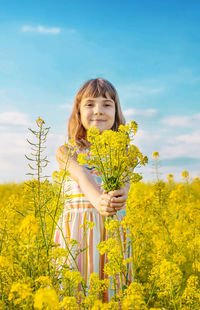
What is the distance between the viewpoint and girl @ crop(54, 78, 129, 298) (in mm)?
2686

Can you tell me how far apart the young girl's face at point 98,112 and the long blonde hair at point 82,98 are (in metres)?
0.10

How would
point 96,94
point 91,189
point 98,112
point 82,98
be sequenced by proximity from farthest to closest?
point 82,98
point 96,94
point 98,112
point 91,189

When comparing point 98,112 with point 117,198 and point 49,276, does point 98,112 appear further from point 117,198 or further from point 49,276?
point 49,276

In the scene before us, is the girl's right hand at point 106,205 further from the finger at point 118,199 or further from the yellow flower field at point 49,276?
the yellow flower field at point 49,276

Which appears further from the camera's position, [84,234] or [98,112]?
[98,112]

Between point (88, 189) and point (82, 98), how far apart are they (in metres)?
1.37

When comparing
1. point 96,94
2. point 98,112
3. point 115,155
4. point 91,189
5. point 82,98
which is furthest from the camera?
point 82,98

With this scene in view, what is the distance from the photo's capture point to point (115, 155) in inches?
73.7

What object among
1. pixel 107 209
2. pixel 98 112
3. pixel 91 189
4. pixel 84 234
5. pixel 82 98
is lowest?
pixel 84 234

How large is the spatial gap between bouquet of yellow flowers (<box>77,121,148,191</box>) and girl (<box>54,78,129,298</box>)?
18 cm

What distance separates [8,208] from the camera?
257cm

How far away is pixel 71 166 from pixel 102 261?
91cm

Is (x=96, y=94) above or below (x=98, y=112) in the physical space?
above

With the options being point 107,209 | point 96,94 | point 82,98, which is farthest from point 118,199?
point 82,98
